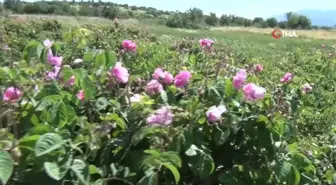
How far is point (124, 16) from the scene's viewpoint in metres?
37.1

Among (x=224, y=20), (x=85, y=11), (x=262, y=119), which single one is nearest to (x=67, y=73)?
(x=262, y=119)

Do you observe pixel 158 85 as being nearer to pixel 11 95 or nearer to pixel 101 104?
pixel 101 104

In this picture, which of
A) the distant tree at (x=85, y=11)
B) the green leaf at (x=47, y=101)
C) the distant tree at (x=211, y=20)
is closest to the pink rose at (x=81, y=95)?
the green leaf at (x=47, y=101)

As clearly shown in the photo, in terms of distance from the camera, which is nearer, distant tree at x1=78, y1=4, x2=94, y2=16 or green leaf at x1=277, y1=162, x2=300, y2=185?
green leaf at x1=277, y1=162, x2=300, y2=185

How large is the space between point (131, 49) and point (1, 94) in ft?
3.16

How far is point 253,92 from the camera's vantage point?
175cm

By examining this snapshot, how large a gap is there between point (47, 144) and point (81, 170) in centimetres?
12

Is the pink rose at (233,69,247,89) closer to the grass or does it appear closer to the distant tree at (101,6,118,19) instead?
the grass

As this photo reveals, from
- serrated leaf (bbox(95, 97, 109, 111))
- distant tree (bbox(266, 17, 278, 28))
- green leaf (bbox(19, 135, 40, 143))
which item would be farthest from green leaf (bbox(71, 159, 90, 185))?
distant tree (bbox(266, 17, 278, 28))

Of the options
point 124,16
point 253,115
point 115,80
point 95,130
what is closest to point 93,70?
point 115,80

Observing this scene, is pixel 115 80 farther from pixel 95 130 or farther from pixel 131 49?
pixel 131 49

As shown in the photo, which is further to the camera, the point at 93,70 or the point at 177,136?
the point at 93,70

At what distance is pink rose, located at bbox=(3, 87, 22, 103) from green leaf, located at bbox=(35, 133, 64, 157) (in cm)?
28

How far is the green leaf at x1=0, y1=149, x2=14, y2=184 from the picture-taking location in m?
1.20
